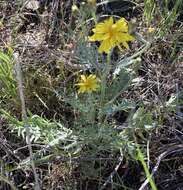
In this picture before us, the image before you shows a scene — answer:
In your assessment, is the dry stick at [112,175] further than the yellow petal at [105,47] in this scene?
Yes

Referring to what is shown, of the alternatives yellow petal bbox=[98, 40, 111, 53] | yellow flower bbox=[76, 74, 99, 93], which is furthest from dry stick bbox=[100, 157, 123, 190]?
yellow petal bbox=[98, 40, 111, 53]

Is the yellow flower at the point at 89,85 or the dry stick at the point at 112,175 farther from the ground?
the yellow flower at the point at 89,85

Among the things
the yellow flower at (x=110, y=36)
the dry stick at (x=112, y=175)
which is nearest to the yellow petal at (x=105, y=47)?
the yellow flower at (x=110, y=36)

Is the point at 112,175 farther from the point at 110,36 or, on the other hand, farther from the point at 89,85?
the point at 110,36

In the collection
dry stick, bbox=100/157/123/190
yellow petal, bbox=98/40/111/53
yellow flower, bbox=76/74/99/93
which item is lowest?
dry stick, bbox=100/157/123/190

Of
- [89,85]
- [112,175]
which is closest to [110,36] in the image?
[89,85]

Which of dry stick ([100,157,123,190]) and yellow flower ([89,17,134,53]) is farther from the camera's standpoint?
dry stick ([100,157,123,190])

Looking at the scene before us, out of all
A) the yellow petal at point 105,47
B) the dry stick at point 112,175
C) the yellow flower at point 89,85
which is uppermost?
the yellow petal at point 105,47

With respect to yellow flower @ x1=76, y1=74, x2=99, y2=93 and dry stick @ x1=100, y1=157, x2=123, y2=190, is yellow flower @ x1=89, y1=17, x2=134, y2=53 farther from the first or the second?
dry stick @ x1=100, y1=157, x2=123, y2=190

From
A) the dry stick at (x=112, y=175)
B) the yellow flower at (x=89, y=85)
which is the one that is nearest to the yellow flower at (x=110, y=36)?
the yellow flower at (x=89, y=85)

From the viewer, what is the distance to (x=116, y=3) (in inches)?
65.8

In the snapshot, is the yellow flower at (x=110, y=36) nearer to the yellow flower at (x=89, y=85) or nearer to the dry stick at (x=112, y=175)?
the yellow flower at (x=89, y=85)

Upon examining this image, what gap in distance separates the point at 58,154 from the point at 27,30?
0.58 m

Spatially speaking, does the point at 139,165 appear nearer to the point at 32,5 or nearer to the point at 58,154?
the point at 58,154
